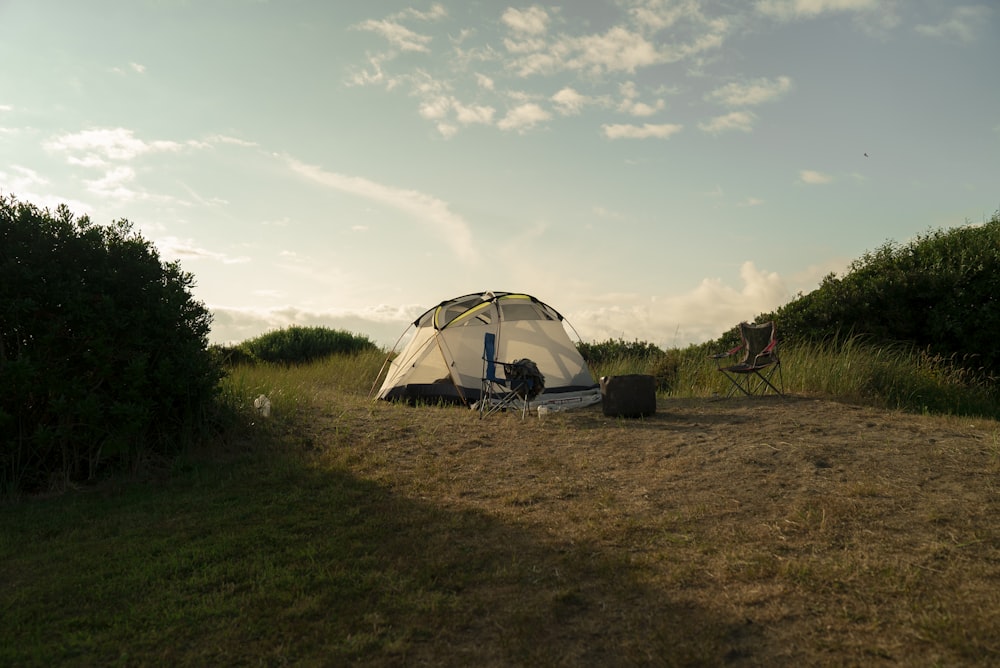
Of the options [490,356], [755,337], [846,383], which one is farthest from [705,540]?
[846,383]

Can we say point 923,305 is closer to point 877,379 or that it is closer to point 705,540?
point 877,379

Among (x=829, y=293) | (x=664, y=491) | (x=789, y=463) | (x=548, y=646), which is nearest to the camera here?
(x=548, y=646)

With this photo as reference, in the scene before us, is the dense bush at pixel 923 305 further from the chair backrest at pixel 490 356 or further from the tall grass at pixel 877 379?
the chair backrest at pixel 490 356

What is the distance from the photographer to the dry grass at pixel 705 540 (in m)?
3.45

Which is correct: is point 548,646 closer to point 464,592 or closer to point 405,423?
point 464,592

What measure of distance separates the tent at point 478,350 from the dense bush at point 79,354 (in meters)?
4.43

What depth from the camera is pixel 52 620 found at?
4.12 metres

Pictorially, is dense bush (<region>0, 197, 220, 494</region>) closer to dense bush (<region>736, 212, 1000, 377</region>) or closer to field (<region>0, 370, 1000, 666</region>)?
field (<region>0, 370, 1000, 666</region>)

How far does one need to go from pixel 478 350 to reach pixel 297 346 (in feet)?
29.7

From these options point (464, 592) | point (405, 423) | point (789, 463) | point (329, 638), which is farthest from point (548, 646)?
point (405, 423)

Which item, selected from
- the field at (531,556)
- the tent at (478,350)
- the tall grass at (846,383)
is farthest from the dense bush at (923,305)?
the field at (531,556)

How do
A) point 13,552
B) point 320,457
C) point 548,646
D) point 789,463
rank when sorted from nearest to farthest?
point 548,646, point 13,552, point 789,463, point 320,457

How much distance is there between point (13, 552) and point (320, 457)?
9.05ft

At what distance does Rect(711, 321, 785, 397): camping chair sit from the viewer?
1029 centimetres
